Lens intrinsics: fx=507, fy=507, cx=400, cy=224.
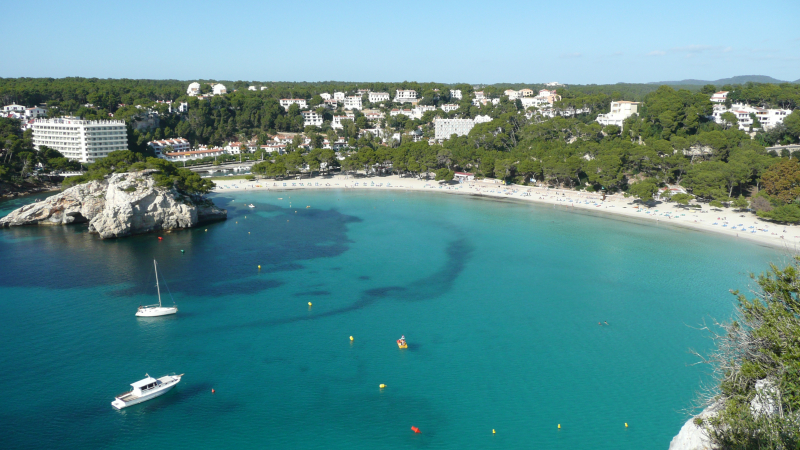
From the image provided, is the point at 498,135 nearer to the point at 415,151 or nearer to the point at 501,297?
the point at 415,151

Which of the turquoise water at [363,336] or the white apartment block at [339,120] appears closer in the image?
the turquoise water at [363,336]

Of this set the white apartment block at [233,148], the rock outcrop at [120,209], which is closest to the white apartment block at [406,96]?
the white apartment block at [233,148]

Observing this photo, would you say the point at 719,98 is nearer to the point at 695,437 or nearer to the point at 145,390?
the point at 695,437

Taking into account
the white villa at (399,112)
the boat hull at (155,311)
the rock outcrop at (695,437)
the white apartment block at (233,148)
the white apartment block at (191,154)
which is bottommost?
the boat hull at (155,311)

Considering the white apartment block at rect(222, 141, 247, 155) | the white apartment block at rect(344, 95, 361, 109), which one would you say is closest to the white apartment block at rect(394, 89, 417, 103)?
the white apartment block at rect(344, 95, 361, 109)

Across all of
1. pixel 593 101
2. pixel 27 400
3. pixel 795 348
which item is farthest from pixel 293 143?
pixel 795 348

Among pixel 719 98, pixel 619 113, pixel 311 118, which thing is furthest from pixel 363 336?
pixel 311 118

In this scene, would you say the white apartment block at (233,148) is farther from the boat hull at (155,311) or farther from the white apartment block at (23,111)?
the boat hull at (155,311)
